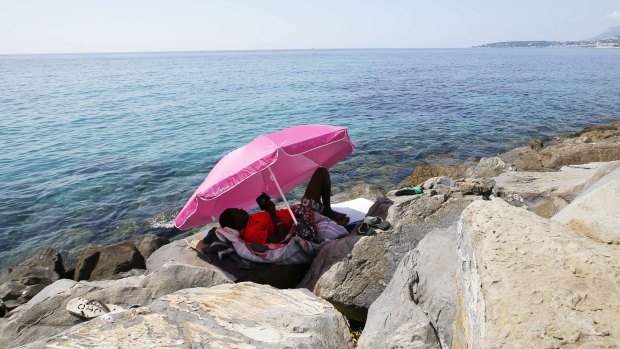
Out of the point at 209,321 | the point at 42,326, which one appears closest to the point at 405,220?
the point at 209,321

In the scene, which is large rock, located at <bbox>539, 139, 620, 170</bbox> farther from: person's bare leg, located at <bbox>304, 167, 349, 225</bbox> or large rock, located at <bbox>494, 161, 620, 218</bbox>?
person's bare leg, located at <bbox>304, 167, 349, 225</bbox>

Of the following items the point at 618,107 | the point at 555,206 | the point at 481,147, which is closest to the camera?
the point at 555,206

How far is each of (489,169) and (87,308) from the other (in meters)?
13.0

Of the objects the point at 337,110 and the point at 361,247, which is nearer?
the point at 361,247

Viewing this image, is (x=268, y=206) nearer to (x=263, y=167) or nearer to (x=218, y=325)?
(x=263, y=167)

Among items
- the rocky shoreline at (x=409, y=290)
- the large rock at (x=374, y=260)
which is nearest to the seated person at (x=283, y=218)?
the rocky shoreline at (x=409, y=290)

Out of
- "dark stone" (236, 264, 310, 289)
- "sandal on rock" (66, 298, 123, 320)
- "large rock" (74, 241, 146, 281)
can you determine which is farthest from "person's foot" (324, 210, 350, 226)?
"large rock" (74, 241, 146, 281)

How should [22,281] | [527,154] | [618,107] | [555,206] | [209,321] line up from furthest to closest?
[618,107], [527,154], [22,281], [555,206], [209,321]

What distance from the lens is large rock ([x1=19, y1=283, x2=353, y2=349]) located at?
3978 mm

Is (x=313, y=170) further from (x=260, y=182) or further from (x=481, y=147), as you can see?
(x=481, y=147)

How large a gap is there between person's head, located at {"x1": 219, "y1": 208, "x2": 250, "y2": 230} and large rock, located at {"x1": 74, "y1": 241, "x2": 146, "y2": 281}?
119 inches

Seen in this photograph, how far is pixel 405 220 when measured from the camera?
723 centimetres

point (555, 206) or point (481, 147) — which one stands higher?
point (555, 206)

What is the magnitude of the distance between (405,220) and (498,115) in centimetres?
2690
